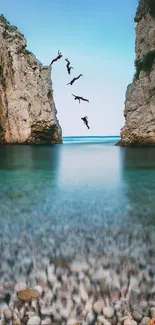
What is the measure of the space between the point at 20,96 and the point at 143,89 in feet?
75.0

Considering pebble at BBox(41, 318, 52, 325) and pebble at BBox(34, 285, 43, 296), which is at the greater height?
pebble at BBox(34, 285, 43, 296)

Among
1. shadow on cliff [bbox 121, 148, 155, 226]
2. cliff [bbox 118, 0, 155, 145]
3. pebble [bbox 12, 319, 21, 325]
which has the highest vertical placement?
cliff [bbox 118, 0, 155, 145]

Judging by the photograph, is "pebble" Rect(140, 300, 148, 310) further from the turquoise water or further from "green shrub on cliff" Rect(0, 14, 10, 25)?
"green shrub on cliff" Rect(0, 14, 10, 25)

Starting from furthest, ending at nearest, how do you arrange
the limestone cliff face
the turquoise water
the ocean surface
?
Answer: the limestone cliff face → the turquoise water → the ocean surface

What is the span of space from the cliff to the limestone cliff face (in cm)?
1694

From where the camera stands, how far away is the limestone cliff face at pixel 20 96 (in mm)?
47438

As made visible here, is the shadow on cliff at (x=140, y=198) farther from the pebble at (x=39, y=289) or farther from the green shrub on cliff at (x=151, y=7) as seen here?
the green shrub on cliff at (x=151, y=7)

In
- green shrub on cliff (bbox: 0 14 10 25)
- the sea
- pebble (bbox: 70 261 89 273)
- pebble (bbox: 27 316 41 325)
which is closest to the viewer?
pebble (bbox: 27 316 41 325)

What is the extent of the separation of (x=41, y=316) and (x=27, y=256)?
1.48m

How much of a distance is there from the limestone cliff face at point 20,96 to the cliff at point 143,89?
55.6 ft

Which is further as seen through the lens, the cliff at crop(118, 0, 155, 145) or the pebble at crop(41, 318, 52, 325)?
the cliff at crop(118, 0, 155, 145)

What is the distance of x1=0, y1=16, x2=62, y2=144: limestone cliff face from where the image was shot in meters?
47.4

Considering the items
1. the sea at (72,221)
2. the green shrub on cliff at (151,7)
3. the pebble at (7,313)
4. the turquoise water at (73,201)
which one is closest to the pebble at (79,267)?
the sea at (72,221)

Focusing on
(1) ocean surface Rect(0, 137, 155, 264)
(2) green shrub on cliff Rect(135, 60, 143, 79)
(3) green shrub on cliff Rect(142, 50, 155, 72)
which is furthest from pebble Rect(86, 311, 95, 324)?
(2) green shrub on cliff Rect(135, 60, 143, 79)
